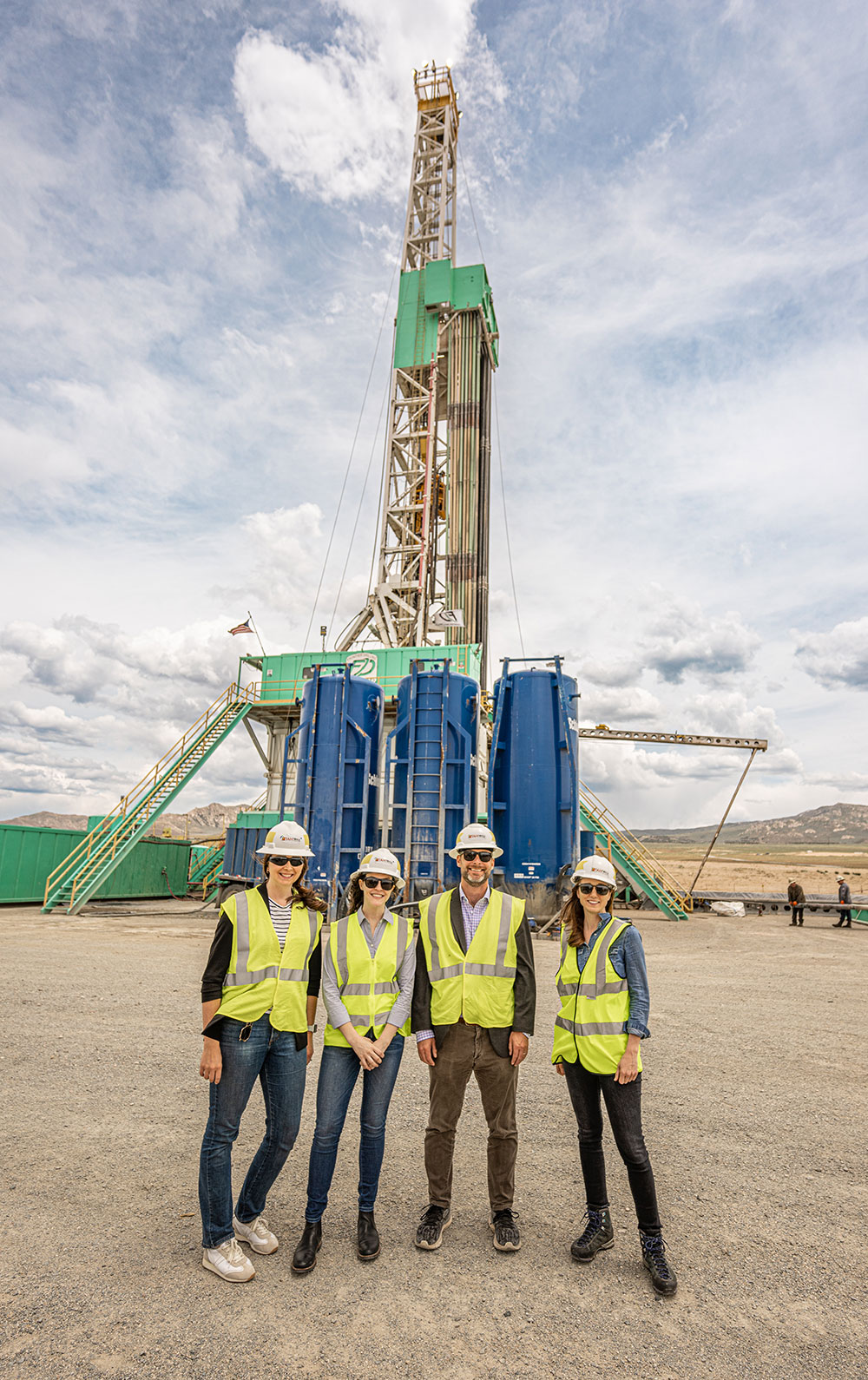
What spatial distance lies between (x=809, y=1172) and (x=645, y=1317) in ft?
6.73

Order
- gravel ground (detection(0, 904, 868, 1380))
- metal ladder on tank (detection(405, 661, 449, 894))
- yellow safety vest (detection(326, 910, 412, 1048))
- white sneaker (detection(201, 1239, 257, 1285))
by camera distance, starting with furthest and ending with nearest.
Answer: metal ladder on tank (detection(405, 661, 449, 894)) → yellow safety vest (detection(326, 910, 412, 1048)) → white sneaker (detection(201, 1239, 257, 1285)) → gravel ground (detection(0, 904, 868, 1380))

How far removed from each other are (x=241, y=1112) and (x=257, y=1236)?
2.32ft

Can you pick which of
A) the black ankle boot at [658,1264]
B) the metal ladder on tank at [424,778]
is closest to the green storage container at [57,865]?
the metal ladder on tank at [424,778]

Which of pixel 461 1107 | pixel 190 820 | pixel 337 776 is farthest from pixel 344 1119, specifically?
pixel 190 820

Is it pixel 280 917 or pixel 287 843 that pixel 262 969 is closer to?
pixel 280 917

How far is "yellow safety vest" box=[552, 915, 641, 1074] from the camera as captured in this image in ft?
12.5

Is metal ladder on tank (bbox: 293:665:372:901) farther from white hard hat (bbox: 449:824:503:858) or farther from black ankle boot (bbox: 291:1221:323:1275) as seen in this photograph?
black ankle boot (bbox: 291:1221:323:1275)

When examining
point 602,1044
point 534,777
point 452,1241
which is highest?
point 534,777

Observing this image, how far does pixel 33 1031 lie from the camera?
748 cm

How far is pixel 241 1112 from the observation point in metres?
3.49

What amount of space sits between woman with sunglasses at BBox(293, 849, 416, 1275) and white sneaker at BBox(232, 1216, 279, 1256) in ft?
0.47

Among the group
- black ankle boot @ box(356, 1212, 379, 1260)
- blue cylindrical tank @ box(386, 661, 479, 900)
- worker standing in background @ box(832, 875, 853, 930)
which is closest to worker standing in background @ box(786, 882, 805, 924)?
worker standing in background @ box(832, 875, 853, 930)

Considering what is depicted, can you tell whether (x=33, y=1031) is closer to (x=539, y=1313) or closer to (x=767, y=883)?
(x=539, y=1313)

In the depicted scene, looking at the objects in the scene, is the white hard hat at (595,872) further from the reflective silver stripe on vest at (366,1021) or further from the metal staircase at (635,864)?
the metal staircase at (635,864)
